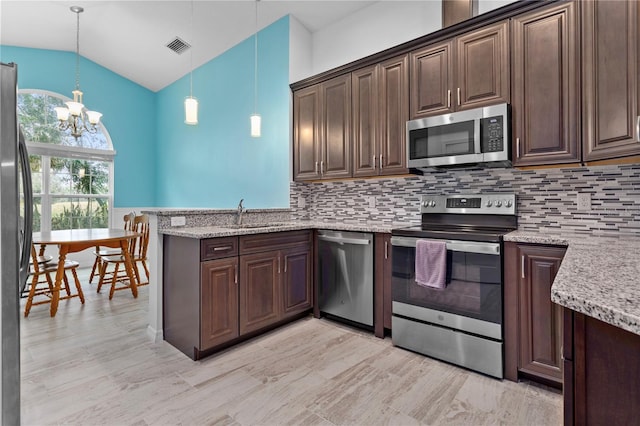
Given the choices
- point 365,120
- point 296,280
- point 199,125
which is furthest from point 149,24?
point 296,280

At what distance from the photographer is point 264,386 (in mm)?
1976

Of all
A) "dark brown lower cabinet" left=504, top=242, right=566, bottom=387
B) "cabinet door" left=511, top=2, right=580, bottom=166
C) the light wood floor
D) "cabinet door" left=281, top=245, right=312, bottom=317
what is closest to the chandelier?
the light wood floor

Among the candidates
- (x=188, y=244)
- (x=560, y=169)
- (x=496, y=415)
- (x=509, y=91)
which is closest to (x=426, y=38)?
(x=509, y=91)

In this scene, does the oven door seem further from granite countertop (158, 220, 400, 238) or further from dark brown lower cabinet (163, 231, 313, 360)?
dark brown lower cabinet (163, 231, 313, 360)

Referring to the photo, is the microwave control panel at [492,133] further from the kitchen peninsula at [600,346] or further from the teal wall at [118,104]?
the teal wall at [118,104]

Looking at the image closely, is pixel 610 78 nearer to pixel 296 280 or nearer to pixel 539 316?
pixel 539 316

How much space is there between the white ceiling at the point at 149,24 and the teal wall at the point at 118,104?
20 centimetres

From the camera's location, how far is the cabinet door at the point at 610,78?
1.74m

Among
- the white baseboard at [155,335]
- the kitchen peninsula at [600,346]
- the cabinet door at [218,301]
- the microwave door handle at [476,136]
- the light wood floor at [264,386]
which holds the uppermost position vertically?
the microwave door handle at [476,136]

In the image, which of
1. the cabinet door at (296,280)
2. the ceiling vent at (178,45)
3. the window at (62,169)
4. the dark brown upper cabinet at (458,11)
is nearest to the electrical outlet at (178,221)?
the cabinet door at (296,280)

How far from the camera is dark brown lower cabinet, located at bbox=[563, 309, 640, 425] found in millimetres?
753

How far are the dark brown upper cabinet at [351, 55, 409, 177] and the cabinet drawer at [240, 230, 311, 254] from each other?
0.80 m

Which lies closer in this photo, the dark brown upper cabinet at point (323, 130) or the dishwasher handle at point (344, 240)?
the dishwasher handle at point (344, 240)

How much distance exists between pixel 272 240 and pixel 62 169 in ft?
15.5
